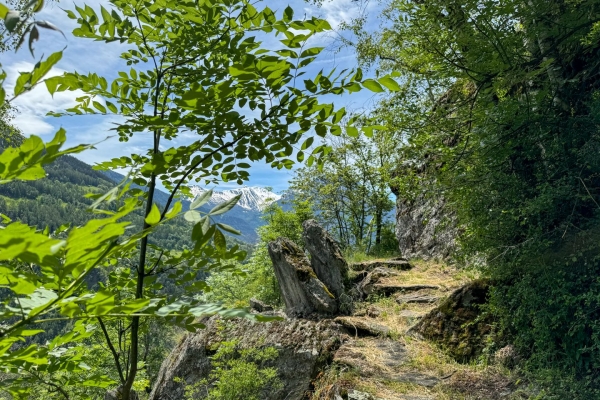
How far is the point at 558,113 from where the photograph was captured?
4.21m

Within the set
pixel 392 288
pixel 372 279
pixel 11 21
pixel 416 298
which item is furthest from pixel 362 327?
pixel 11 21

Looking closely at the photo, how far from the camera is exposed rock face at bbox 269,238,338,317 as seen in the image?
24.3ft

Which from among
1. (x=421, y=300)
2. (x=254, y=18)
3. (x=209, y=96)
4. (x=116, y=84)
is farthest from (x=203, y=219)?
(x=421, y=300)

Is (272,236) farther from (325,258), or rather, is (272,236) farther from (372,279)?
(325,258)

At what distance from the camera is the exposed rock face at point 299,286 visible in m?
7.39

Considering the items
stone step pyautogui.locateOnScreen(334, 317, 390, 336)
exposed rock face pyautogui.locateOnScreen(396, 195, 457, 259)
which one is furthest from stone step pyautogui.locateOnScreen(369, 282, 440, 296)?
stone step pyautogui.locateOnScreen(334, 317, 390, 336)

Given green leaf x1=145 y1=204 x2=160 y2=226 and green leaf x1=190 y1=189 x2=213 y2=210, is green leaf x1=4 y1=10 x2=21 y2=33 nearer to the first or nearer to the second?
green leaf x1=145 y1=204 x2=160 y2=226

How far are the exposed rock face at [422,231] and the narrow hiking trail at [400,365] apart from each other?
197 cm

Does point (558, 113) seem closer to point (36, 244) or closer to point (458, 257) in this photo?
point (458, 257)

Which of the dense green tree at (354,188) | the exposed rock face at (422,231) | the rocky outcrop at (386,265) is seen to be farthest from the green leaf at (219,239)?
the dense green tree at (354,188)

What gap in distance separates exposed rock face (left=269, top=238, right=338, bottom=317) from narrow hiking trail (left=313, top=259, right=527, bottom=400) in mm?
641

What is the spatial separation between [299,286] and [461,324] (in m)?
3.18

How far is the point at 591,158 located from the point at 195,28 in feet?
13.4

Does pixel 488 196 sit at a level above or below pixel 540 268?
above
